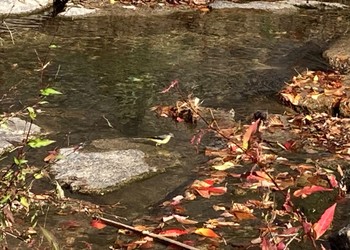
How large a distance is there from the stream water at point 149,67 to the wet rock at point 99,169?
0.10m

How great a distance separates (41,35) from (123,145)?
3824 mm

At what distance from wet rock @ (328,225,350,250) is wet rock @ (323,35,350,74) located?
13.3 feet

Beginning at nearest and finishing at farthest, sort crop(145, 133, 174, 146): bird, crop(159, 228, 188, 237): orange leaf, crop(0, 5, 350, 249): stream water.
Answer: crop(159, 228, 188, 237): orange leaf, crop(145, 133, 174, 146): bird, crop(0, 5, 350, 249): stream water

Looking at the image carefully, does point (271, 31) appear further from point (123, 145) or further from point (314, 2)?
point (123, 145)

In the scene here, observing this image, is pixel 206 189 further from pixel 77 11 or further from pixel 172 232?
pixel 77 11

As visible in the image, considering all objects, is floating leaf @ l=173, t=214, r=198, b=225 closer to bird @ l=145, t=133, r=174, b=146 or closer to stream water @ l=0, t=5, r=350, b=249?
stream water @ l=0, t=5, r=350, b=249

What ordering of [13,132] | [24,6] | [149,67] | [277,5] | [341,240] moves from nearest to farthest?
[341,240], [13,132], [149,67], [24,6], [277,5]

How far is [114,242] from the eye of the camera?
343 centimetres

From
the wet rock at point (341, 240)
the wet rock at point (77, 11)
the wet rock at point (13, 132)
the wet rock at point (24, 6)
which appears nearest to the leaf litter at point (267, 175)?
→ the wet rock at point (341, 240)

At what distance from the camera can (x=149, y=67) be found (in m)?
6.99

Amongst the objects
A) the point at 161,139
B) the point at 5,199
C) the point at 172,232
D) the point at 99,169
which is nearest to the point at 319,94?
the point at 161,139

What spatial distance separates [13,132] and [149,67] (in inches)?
92.7

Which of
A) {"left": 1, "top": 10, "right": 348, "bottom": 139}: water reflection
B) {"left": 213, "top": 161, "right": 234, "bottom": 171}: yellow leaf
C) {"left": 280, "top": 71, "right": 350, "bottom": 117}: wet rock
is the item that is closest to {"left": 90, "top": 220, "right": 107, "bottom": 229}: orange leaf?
{"left": 213, "top": 161, "right": 234, "bottom": 171}: yellow leaf

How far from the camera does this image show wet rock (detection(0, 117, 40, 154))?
182 inches
